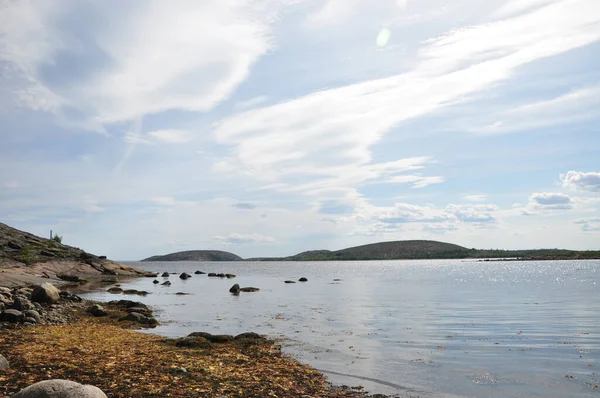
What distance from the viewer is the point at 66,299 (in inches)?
1561

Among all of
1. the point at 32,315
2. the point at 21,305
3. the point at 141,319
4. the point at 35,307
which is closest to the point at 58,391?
the point at 32,315

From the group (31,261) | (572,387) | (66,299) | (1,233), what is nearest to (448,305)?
(572,387)

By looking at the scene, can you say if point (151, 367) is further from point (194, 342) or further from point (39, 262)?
point (39, 262)

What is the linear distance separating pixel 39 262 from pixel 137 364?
7081 cm

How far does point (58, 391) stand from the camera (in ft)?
34.2

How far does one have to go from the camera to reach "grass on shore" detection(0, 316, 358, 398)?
14320 mm

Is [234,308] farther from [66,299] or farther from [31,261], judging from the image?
[31,261]

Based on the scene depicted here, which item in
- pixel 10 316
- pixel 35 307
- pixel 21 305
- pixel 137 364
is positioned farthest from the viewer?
pixel 35 307

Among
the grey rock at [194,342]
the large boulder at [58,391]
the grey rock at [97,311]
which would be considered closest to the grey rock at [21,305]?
the grey rock at [97,311]

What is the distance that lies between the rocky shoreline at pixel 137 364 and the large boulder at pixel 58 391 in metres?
0.02

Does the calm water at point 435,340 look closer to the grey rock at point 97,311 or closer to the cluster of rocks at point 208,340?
the cluster of rocks at point 208,340

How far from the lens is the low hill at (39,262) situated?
6294 centimetres

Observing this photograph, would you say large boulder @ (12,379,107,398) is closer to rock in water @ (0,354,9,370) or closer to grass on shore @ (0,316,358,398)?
grass on shore @ (0,316,358,398)

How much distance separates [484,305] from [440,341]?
82.3 ft
